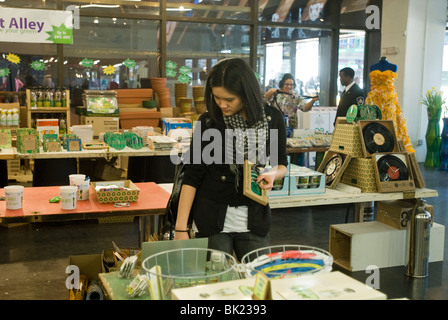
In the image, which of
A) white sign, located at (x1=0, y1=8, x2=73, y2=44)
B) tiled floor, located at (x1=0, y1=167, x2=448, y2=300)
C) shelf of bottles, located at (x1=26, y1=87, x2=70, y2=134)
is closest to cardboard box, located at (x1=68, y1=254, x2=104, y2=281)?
tiled floor, located at (x1=0, y1=167, x2=448, y2=300)

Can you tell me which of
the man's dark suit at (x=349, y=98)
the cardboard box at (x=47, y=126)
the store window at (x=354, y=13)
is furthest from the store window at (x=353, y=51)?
the cardboard box at (x=47, y=126)

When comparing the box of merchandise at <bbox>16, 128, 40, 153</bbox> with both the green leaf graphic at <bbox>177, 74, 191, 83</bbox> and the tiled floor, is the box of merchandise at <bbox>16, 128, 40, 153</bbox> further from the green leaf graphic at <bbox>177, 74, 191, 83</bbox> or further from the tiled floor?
the green leaf graphic at <bbox>177, 74, 191, 83</bbox>

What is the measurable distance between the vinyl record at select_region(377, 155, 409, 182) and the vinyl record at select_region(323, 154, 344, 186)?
0.31 meters

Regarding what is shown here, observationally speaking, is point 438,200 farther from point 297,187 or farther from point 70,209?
point 70,209

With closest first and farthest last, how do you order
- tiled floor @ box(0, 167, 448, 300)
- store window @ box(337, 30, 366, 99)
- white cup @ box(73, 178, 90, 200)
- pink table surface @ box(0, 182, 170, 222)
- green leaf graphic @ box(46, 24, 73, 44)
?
pink table surface @ box(0, 182, 170, 222)
white cup @ box(73, 178, 90, 200)
tiled floor @ box(0, 167, 448, 300)
green leaf graphic @ box(46, 24, 73, 44)
store window @ box(337, 30, 366, 99)

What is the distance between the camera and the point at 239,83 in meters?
2.12

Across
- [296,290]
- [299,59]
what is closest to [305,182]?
[296,290]

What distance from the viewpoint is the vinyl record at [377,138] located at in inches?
165

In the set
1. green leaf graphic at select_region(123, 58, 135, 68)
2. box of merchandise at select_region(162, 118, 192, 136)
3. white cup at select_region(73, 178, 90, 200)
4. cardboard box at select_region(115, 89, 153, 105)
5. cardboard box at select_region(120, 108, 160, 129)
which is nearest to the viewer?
white cup at select_region(73, 178, 90, 200)

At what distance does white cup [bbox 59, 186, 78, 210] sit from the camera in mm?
3080

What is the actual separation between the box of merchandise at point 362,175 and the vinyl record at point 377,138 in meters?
0.14

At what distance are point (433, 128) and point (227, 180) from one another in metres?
8.86

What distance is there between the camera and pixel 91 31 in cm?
856
